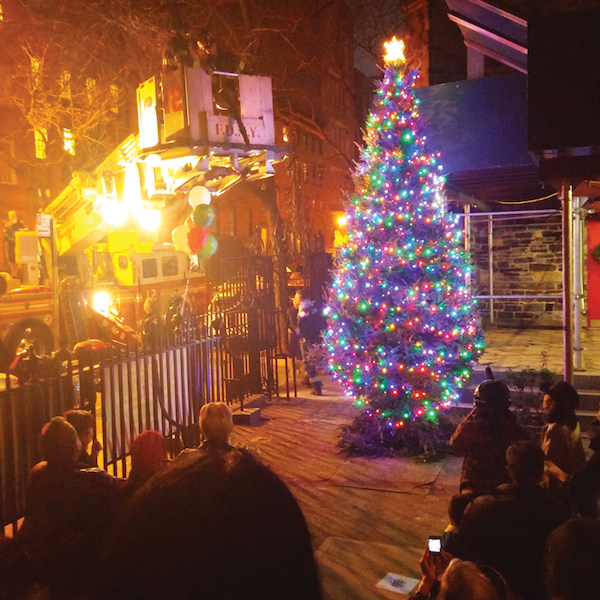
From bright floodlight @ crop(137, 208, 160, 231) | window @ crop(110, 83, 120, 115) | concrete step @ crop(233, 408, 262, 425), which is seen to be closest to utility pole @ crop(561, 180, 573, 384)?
concrete step @ crop(233, 408, 262, 425)

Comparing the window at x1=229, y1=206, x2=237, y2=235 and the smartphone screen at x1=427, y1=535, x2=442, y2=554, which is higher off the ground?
the window at x1=229, y1=206, x2=237, y2=235

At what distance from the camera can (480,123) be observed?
1003 cm

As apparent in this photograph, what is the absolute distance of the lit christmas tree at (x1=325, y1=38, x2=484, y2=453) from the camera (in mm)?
7590

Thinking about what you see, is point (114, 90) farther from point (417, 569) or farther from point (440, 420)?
point (417, 569)

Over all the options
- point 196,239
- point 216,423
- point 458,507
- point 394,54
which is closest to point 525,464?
point 458,507

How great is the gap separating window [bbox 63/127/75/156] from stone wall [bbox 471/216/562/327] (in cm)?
1572

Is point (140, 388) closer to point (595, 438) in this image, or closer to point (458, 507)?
point (458, 507)

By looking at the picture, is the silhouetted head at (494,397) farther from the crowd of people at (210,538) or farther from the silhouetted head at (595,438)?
the crowd of people at (210,538)

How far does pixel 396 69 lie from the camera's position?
7879mm

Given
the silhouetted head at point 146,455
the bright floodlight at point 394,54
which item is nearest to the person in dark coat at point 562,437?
the silhouetted head at point 146,455

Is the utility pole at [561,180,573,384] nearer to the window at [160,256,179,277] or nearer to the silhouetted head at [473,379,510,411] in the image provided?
the silhouetted head at [473,379,510,411]

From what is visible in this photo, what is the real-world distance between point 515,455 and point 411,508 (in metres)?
2.95

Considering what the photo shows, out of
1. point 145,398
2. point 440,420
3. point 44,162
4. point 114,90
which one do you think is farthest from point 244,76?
point 44,162

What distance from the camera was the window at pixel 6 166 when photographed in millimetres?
22141
